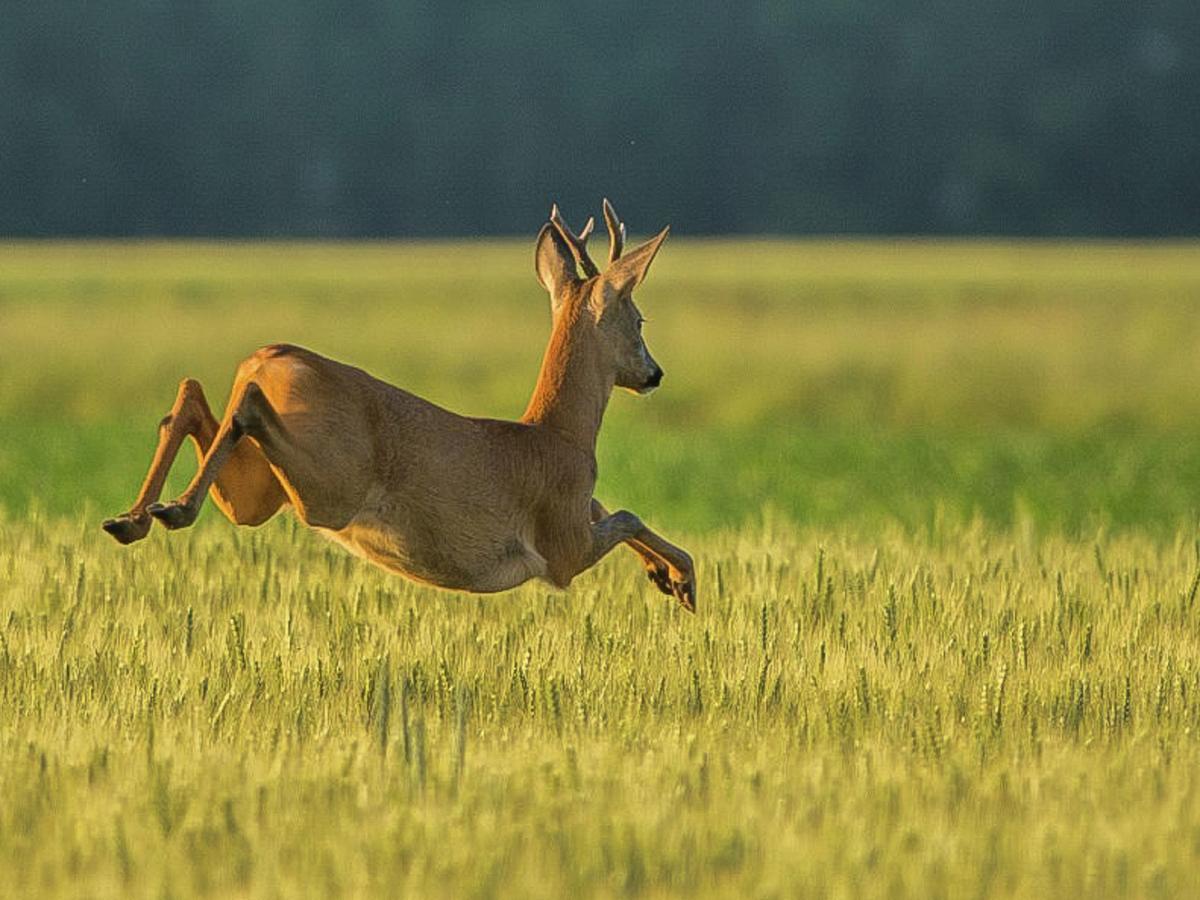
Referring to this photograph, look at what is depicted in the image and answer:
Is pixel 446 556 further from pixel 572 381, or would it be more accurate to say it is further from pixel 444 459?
pixel 572 381

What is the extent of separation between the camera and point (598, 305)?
8.48 m

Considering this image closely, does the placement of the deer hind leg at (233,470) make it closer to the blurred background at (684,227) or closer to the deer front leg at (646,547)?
the deer front leg at (646,547)

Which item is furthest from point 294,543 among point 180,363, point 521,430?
point 180,363

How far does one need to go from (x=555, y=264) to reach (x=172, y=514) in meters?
2.17

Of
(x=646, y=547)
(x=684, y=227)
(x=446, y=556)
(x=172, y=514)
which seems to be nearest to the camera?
(x=172, y=514)

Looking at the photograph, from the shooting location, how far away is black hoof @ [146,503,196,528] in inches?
272

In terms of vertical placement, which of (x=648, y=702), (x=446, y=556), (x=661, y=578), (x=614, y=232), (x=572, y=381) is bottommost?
(x=648, y=702)

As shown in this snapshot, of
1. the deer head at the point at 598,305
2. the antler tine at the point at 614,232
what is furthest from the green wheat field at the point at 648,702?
the antler tine at the point at 614,232

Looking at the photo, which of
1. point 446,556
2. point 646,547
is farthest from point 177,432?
point 646,547

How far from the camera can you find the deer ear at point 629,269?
324 inches

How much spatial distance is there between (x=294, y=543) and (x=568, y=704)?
13.0 feet

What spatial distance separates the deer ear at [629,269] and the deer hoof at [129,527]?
81.3 inches

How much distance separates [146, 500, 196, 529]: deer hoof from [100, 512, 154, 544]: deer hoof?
0.05m

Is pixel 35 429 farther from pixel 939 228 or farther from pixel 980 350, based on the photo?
pixel 939 228
